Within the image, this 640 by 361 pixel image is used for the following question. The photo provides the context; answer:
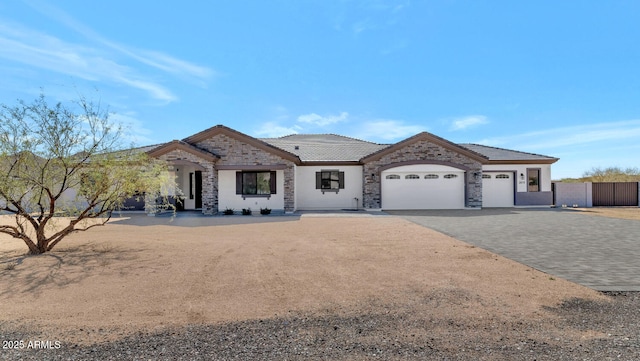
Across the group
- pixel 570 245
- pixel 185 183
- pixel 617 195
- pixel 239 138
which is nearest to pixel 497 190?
pixel 617 195

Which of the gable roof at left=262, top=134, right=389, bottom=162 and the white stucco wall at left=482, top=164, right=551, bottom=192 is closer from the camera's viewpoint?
the gable roof at left=262, top=134, right=389, bottom=162

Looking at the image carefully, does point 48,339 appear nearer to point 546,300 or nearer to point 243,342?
point 243,342

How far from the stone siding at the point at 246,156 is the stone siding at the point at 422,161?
512cm

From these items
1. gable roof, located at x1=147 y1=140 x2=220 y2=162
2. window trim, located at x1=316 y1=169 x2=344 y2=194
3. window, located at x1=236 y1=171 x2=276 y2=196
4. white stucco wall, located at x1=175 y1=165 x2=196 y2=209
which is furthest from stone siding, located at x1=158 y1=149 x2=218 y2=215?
window trim, located at x1=316 y1=169 x2=344 y2=194

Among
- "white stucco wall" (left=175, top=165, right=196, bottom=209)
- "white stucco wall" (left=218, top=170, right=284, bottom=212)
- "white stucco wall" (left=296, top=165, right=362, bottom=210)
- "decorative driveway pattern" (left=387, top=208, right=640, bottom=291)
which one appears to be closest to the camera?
"decorative driveway pattern" (left=387, top=208, right=640, bottom=291)

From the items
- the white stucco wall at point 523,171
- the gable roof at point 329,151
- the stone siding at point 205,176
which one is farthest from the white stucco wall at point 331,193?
the white stucco wall at point 523,171

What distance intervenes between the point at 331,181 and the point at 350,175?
1368 millimetres

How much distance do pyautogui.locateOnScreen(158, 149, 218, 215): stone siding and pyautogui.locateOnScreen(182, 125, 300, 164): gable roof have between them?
1.41 meters

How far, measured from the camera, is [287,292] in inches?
202

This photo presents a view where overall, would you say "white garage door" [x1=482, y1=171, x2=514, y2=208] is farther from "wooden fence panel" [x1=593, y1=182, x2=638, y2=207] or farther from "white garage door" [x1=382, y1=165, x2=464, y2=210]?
"wooden fence panel" [x1=593, y1=182, x2=638, y2=207]

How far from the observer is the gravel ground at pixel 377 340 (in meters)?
3.24

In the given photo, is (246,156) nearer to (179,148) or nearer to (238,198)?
(238,198)

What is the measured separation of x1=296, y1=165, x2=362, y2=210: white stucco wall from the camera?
20.8m

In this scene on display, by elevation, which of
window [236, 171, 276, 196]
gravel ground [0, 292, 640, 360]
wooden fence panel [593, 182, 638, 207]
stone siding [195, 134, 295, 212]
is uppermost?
stone siding [195, 134, 295, 212]
